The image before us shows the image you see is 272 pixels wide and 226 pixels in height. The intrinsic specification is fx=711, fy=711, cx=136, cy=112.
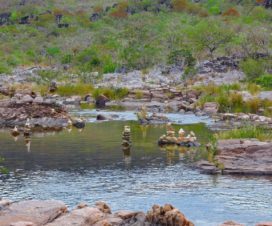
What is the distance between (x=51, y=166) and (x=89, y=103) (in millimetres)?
32837

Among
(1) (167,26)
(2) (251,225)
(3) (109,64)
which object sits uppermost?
(1) (167,26)

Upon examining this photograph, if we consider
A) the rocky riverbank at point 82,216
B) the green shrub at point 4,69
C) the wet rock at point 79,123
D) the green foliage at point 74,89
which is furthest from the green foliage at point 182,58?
the rocky riverbank at point 82,216

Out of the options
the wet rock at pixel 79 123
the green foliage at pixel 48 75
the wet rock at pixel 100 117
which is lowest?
the wet rock at pixel 79 123

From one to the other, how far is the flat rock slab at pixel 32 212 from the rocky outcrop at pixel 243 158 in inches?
416

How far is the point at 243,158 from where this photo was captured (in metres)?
32.5

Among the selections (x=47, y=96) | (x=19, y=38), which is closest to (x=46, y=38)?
(x=19, y=38)

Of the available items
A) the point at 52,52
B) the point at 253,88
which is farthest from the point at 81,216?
the point at 52,52

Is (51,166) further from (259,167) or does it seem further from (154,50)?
(154,50)

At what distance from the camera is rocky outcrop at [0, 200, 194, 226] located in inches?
819

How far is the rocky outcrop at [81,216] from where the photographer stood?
20.8m

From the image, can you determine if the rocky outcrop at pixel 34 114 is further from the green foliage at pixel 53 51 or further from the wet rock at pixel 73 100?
the green foliage at pixel 53 51

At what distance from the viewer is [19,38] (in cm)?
12750

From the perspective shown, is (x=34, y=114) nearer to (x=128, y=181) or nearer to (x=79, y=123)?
(x=79, y=123)

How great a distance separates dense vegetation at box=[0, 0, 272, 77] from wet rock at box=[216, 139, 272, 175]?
1395 inches
